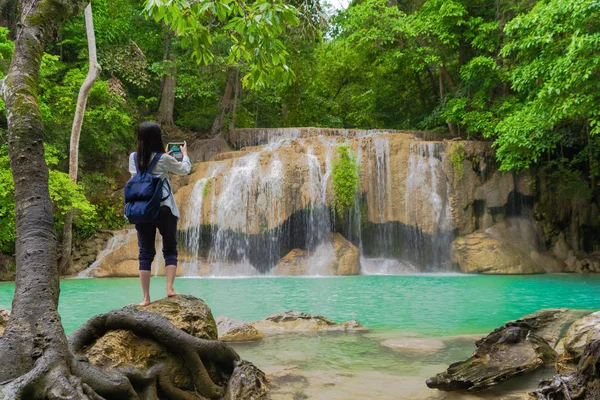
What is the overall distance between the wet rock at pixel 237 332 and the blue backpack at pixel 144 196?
98.6 inches

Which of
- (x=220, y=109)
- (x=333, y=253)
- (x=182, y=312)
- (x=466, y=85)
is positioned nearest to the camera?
(x=182, y=312)

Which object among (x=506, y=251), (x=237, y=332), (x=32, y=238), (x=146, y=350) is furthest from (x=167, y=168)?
(x=506, y=251)

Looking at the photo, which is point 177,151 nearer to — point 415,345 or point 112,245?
point 415,345

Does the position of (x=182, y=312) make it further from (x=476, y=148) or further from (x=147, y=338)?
(x=476, y=148)

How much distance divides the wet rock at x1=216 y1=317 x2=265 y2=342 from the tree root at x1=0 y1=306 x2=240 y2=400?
7.26 feet

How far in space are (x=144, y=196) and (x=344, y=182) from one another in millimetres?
14769

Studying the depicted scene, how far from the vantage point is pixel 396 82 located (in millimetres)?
28328

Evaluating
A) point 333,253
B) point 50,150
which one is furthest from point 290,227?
point 50,150

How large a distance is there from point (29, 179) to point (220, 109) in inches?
822

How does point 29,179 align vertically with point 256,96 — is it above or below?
below

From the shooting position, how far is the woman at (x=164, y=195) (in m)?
3.83

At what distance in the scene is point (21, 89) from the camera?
304 centimetres

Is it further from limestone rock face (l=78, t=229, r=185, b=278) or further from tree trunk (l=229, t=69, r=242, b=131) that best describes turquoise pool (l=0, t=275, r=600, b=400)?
tree trunk (l=229, t=69, r=242, b=131)

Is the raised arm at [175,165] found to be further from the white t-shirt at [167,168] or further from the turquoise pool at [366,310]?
the turquoise pool at [366,310]
